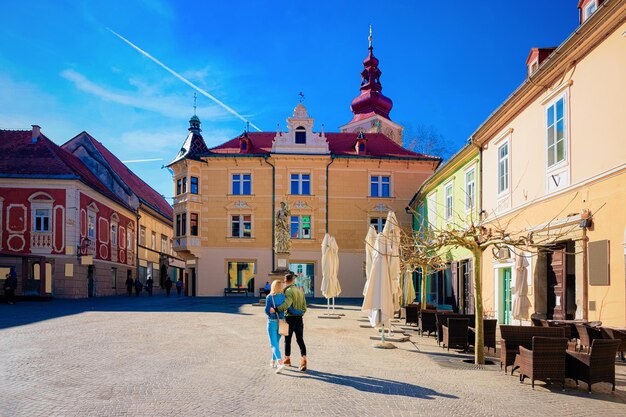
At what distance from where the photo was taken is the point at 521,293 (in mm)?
14570

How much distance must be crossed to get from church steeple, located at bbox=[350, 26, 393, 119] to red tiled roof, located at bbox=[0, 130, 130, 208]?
27.8 meters

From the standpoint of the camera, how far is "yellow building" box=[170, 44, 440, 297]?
38750 millimetres

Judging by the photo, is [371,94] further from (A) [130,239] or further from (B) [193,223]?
(A) [130,239]

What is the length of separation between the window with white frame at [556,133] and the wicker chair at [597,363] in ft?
22.3

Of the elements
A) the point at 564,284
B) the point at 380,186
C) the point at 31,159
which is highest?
the point at 31,159

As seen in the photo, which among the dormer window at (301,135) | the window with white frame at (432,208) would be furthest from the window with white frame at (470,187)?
the dormer window at (301,135)

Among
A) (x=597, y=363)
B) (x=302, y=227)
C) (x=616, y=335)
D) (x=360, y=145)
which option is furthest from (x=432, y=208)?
(x=597, y=363)

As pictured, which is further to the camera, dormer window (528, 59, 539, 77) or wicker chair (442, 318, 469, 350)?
dormer window (528, 59, 539, 77)

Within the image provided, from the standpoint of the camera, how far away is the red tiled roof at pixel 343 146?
4012 centimetres

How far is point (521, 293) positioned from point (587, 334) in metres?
3.88

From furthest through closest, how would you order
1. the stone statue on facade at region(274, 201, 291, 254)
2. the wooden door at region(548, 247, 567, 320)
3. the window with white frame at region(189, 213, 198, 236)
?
the window with white frame at region(189, 213, 198, 236) < the stone statue on facade at region(274, 201, 291, 254) < the wooden door at region(548, 247, 567, 320)

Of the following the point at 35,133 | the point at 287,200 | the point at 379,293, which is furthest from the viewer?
the point at 287,200

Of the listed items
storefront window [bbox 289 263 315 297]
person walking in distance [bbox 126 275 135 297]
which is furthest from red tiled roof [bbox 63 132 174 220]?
storefront window [bbox 289 263 315 297]

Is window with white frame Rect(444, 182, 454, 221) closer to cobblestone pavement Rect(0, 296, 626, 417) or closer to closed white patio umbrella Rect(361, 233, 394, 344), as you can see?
cobblestone pavement Rect(0, 296, 626, 417)
